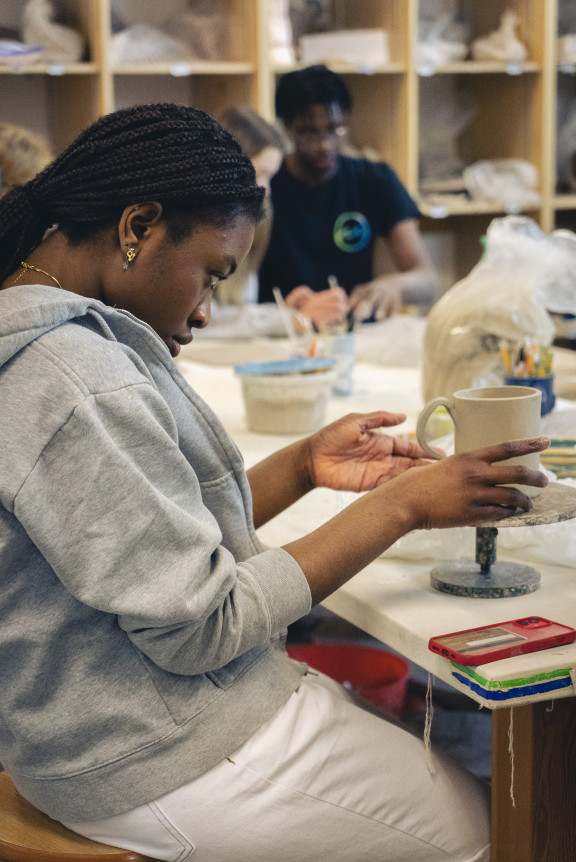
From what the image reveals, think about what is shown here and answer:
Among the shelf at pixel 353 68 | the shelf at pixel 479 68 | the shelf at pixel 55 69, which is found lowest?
the shelf at pixel 55 69

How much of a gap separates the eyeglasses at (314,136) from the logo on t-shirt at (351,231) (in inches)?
10.1

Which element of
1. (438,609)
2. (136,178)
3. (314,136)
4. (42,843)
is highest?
(314,136)

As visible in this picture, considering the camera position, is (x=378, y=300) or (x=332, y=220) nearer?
(x=378, y=300)

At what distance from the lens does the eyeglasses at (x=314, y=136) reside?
2.93m

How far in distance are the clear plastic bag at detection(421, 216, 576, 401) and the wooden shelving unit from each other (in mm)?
1983

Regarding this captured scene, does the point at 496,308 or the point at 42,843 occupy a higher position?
the point at 496,308

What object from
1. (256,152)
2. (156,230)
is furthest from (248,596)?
(256,152)

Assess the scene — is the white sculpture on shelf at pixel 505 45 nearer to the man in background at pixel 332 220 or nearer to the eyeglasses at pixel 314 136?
the man in background at pixel 332 220

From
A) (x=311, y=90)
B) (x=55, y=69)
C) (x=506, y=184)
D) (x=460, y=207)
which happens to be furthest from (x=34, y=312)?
(x=506, y=184)

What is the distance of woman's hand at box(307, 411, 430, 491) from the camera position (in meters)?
1.08

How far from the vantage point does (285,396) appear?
1.50m

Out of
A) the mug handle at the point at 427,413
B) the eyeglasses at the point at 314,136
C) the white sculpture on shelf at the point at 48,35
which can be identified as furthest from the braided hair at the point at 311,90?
the mug handle at the point at 427,413

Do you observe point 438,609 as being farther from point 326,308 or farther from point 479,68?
point 479,68

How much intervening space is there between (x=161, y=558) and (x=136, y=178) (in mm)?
333
